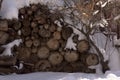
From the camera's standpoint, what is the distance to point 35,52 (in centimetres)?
636

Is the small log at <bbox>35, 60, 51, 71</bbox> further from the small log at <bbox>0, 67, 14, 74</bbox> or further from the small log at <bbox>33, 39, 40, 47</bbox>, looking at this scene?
the small log at <bbox>0, 67, 14, 74</bbox>

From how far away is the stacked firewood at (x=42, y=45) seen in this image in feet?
20.5

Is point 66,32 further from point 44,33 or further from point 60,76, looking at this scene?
point 60,76

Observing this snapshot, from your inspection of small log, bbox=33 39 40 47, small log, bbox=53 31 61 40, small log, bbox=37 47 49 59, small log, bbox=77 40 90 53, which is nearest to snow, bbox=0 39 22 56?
small log, bbox=33 39 40 47

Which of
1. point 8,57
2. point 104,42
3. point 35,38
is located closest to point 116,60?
point 104,42

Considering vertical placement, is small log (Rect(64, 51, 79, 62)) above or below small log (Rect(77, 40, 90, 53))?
below

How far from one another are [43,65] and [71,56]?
649mm

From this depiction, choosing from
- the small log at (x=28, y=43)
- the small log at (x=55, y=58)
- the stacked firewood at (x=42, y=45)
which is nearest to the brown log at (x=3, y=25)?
the stacked firewood at (x=42, y=45)

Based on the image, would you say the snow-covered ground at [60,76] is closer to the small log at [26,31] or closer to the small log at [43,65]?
the small log at [43,65]

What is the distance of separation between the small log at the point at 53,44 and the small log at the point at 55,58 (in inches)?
5.2

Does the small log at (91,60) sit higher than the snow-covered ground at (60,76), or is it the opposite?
the small log at (91,60)

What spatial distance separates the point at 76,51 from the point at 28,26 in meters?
1.17

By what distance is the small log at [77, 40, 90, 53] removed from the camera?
6.30 metres

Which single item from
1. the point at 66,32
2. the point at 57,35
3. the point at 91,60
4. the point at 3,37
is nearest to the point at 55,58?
the point at 57,35
